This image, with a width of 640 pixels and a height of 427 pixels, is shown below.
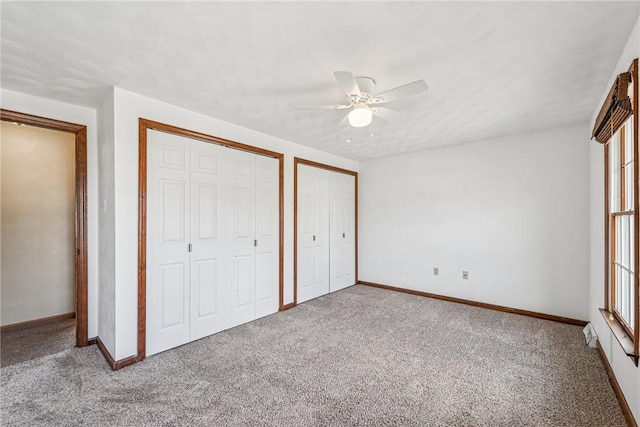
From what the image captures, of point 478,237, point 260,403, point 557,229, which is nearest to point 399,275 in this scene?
point 478,237

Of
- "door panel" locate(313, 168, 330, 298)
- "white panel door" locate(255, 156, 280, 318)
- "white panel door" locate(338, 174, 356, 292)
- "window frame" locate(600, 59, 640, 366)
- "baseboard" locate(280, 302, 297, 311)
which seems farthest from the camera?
"white panel door" locate(338, 174, 356, 292)

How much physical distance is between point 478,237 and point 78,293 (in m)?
4.85

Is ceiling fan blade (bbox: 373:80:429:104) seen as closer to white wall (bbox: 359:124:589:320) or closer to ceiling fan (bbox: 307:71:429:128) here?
ceiling fan (bbox: 307:71:429:128)

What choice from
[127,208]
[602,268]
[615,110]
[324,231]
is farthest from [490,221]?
[127,208]

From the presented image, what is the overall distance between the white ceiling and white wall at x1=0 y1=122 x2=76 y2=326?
1.35 m

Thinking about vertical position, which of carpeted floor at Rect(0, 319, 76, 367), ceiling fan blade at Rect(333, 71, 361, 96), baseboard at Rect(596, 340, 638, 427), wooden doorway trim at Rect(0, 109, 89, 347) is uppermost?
ceiling fan blade at Rect(333, 71, 361, 96)

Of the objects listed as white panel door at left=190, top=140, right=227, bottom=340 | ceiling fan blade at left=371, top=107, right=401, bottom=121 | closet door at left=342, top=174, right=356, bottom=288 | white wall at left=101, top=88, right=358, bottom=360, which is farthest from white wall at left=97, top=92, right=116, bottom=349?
closet door at left=342, top=174, right=356, bottom=288

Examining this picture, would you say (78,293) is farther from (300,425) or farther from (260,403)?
(300,425)

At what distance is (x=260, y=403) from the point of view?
6.41ft

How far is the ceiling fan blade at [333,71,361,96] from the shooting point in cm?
179

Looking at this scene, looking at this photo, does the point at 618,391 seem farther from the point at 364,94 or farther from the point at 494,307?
the point at 364,94

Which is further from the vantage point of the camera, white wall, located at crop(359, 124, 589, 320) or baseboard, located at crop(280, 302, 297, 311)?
baseboard, located at crop(280, 302, 297, 311)

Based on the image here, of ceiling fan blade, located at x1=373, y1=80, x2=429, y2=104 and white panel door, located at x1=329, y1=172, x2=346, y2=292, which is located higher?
ceiling fan blade, located at x1=373, y1=80, x2=429, y2=104

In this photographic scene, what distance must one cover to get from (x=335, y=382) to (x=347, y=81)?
7.22 feet
